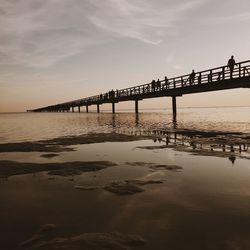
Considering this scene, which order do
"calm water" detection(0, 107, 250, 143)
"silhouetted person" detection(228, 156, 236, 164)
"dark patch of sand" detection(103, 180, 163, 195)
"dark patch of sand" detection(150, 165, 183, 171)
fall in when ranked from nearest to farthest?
"dark patch of sand" detection(103, 180, 163, 195), "dark patch of sand" detection(150, 165, 183, 171), "silhouetted person" detection(228, 156, 236, 164), "calm water" detection(0, 107, 250, 143)

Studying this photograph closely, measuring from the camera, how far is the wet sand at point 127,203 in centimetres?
351

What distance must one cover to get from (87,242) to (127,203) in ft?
4.91

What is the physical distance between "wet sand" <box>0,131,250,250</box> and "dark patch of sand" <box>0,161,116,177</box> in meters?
0.02

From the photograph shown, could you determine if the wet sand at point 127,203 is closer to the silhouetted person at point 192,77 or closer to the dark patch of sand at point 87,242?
the dark patch of sand at point 87,242

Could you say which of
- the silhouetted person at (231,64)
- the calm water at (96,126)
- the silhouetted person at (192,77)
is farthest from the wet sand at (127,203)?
the silhouetted person at (192,77)

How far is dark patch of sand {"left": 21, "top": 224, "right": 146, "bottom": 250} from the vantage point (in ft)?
10.9

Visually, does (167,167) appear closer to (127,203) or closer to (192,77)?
(127,203)

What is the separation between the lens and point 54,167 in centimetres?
785

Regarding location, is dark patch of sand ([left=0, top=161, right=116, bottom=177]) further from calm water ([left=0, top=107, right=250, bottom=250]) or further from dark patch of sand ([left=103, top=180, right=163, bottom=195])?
dark patch of sand ([left=103, top=180, right=163, bottom=195])

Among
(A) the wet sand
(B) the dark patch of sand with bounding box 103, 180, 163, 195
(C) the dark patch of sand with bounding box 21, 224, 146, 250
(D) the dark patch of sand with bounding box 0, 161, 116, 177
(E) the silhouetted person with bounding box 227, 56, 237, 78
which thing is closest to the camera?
(C) the dark patch of sand with bounding box 21, 224, 146, 250

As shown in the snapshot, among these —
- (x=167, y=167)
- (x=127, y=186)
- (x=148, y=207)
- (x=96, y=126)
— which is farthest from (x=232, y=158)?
(x=96, y=126)

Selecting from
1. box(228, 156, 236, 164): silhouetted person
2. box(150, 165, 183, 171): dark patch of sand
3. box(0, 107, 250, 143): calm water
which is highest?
box(150, 165, 183, 171): dark patch of sand

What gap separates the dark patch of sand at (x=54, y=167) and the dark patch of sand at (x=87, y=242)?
3562 millimetres

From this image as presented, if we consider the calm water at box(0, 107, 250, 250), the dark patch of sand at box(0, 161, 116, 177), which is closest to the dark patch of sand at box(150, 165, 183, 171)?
the calm water at box(0, 107, 250, 250)
